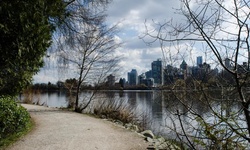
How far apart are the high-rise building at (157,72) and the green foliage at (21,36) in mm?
4007

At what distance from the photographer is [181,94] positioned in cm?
400

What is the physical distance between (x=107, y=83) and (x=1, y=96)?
7962 millimetres

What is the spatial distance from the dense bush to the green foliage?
0.66 m

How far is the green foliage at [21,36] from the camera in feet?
23.8

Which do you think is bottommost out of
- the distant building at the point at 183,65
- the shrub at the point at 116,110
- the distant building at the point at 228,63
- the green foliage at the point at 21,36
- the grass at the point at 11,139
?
the grass at the point at 11,139

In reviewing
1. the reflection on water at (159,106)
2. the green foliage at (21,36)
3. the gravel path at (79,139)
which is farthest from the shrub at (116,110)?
the green foliage at (21,36)

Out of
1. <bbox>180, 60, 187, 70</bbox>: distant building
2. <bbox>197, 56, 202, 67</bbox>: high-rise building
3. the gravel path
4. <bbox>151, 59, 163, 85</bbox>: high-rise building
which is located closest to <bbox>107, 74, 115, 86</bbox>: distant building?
the gravel path

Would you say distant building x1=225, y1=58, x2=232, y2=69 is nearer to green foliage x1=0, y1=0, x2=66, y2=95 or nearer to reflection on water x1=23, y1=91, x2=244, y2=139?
reflection on water x1=23, y1=91, x2=244, y2=139

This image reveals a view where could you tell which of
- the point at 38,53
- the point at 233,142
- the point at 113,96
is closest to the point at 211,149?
the point at 233,142

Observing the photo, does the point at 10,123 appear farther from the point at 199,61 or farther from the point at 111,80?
the point at 111,80

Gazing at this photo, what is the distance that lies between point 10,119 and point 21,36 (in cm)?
236

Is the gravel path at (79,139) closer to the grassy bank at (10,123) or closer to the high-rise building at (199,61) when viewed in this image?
the grassy bank at (10,123)

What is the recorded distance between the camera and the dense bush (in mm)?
7529

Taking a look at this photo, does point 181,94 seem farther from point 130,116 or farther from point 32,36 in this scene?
point 130,116
